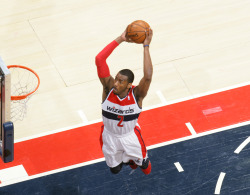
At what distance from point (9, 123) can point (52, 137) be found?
230 centimetres

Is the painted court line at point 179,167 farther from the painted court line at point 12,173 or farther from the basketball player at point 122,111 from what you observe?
the painted court line at point 12,173

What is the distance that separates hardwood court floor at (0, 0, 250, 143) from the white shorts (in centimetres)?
174

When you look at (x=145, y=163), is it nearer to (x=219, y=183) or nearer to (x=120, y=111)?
(x=120, y=111)

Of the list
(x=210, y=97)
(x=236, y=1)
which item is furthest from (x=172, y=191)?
(x=236, y=1)

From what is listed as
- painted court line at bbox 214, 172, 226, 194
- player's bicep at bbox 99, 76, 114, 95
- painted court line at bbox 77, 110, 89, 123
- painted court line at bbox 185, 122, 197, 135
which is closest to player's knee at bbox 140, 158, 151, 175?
painted court line at bbox 214, 172, 226, 194

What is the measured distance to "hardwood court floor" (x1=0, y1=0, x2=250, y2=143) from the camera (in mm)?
10961

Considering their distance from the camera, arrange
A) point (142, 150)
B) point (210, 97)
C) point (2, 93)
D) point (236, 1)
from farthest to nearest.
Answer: point (236, 1), point (210, 97), point (142, 150), point (2, 93)

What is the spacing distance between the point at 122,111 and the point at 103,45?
12.9 feet

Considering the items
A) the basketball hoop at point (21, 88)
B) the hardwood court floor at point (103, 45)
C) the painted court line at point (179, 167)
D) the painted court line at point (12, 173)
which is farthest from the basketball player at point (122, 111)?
the basketball hoop at point (21, 88)

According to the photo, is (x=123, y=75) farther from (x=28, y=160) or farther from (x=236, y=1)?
(x=236, y=1)

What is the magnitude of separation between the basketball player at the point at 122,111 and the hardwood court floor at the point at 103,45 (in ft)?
5.87

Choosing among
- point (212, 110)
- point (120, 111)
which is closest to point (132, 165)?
point (120, 111)

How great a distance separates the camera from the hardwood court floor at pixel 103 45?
1096 cm

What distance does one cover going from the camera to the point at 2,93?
26.1 ft
